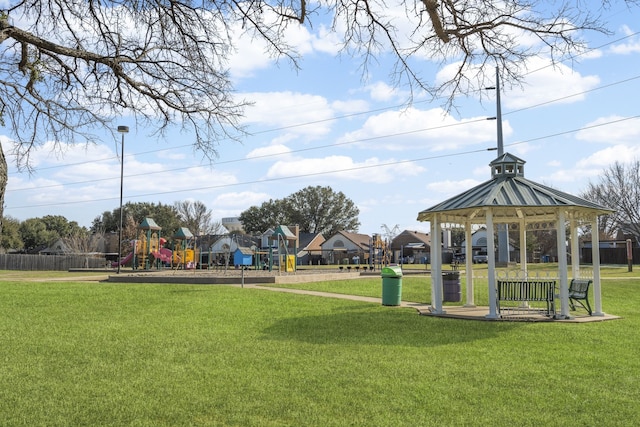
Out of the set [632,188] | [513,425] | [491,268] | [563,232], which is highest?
[632,188]

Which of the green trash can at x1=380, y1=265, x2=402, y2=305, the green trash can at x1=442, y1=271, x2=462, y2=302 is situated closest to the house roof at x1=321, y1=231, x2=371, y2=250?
the green trash can at x1=442, y1=271, x2=462, y2=302

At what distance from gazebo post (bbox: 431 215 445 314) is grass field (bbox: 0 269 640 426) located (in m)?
1.19

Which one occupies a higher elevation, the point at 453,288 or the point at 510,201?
the point at 510,201

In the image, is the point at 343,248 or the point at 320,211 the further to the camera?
the point at 320,211

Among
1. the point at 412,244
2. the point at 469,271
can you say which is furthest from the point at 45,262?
the point at 412,244

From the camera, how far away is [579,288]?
583 inches

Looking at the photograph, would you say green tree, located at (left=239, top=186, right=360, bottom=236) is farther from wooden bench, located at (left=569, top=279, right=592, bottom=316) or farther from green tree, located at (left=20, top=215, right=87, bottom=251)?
wooden bench, located at (left=569, top=279, right=592, bottom=316)

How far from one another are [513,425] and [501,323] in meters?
7.43

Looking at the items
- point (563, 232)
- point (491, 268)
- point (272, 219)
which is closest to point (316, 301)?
point (491, 268)

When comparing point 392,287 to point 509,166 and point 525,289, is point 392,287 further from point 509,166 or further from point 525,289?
point 509,166

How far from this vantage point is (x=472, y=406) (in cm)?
605

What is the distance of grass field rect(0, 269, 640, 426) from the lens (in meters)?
5.77

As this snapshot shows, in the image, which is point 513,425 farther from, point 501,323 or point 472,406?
point 501,323

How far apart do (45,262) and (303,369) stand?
52.1m
